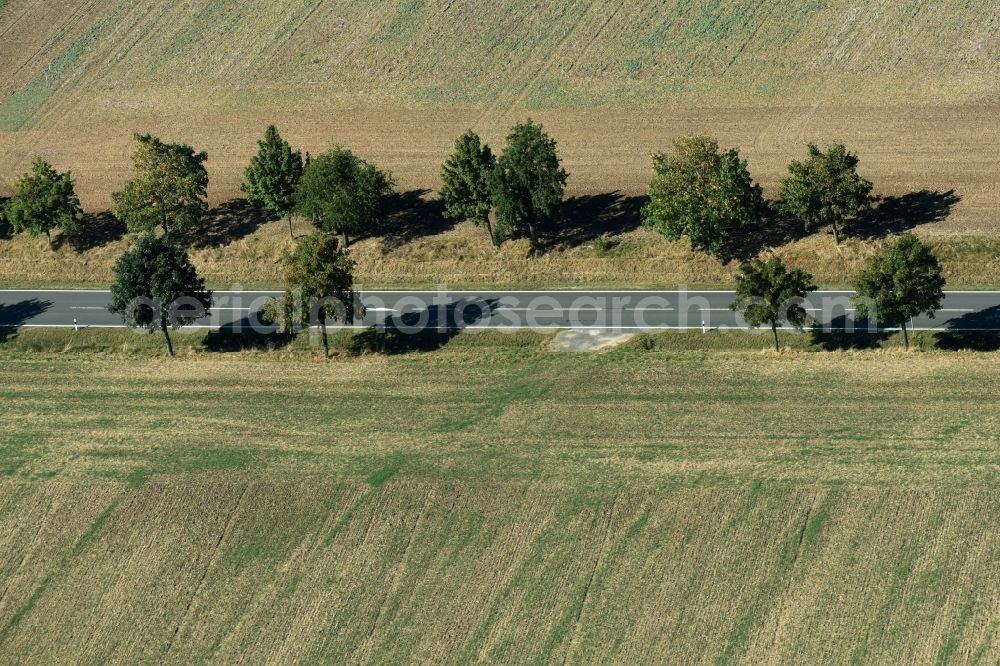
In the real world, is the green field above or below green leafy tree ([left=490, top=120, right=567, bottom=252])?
above

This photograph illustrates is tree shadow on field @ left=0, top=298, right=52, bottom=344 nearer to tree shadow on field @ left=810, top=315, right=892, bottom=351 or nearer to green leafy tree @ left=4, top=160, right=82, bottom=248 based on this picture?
green leafy tree @ left=4, top=160, right=82, bottom=248

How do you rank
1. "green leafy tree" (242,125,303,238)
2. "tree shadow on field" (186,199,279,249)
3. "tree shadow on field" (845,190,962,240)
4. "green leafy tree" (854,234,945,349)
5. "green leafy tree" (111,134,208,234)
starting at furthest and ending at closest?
"tree shadow on field" (186,199,279,249) → "green leafy tree" (242,125,303,238) → "green leafy tree" (111,134,208,234) → "tree shadow on field" (845,190,962,240) → "green leafy tree" (854,234,945,349)

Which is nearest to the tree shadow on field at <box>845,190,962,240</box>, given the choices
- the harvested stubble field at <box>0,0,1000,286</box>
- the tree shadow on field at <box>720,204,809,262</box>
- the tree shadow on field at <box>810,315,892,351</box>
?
the harvested stubble field at <box>0,0,1000,286</box>

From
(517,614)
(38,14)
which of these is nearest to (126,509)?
(517,614)

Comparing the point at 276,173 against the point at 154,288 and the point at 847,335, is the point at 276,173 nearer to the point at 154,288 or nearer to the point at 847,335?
the point at 154,288

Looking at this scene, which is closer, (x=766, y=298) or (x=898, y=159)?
(x=766, y=298)

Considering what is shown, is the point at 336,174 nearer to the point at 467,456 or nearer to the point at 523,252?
the point at 523,252

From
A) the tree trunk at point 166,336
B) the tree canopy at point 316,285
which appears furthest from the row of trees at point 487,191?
the tree trunk at point 166,336
